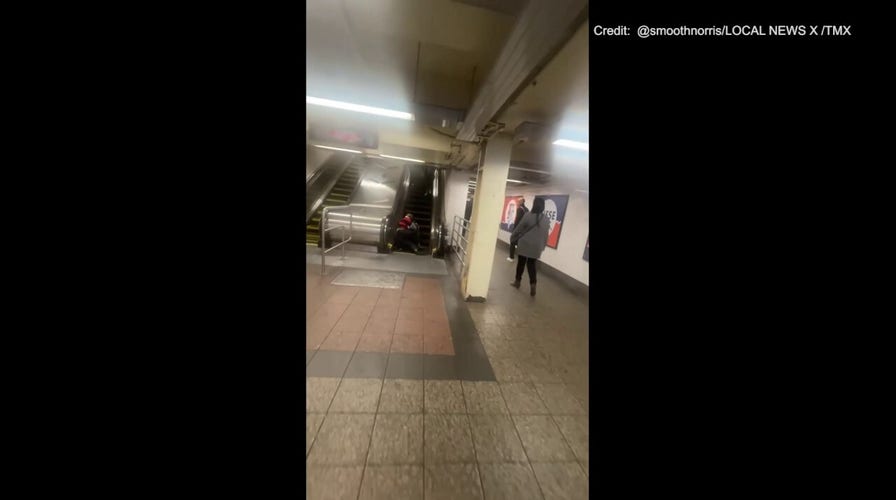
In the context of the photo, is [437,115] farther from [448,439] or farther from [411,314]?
[448,439]

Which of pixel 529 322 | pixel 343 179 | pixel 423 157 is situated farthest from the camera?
pixel 343 179

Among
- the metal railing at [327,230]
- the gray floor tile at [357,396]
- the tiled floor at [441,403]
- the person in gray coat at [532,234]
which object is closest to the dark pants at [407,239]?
the metal railing at [327,230]

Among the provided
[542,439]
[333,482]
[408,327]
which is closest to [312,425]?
[333,482]

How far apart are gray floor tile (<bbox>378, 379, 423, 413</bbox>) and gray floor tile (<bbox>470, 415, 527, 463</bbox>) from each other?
0.43m

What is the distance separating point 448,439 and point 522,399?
71cm

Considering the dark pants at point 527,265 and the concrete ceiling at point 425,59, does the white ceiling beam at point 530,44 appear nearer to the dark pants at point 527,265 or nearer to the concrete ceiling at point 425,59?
the concrete ceiling at point 425,59

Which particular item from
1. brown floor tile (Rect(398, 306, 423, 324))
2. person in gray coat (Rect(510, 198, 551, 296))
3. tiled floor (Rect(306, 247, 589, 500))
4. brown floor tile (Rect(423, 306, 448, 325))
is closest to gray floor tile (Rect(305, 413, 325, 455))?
tiled floor (Rect(306, 247, 589, 500))
